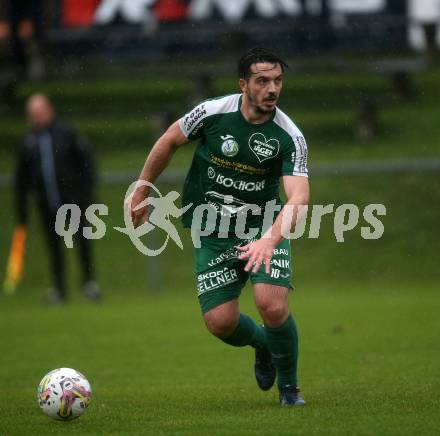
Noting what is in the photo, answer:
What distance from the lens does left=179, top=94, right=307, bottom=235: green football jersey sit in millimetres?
6867

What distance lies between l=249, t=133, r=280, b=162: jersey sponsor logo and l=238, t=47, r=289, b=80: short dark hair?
37 centimetres

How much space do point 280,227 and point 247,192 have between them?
2.17ft

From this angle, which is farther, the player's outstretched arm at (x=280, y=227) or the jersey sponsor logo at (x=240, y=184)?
the jersey sponsor logo at (x=240, y=184)

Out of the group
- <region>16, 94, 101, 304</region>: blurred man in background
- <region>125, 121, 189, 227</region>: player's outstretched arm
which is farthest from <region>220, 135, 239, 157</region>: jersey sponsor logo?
<region>16, 94, 101, 304</region>: blurred man in background

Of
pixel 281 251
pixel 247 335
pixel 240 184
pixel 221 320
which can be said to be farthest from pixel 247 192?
pixel 247 335

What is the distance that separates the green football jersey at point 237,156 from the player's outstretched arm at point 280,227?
0.09 metres

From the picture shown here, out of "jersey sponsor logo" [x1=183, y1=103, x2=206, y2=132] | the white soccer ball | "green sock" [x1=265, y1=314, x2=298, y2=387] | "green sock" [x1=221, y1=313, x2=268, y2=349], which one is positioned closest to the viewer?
the white soccer ball

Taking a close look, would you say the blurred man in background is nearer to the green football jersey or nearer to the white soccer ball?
the green football jersey

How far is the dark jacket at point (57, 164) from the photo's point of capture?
45.1ft

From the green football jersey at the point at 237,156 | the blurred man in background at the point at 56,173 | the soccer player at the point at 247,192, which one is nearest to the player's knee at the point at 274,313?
the soccer player at the point at 247,192

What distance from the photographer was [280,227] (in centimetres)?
647

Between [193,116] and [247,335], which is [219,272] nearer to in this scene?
[247,335]

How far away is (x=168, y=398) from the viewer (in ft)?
23.6

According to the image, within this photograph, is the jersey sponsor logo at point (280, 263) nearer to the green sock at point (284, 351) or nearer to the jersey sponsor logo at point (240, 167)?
the green sock at point (284, 351)
